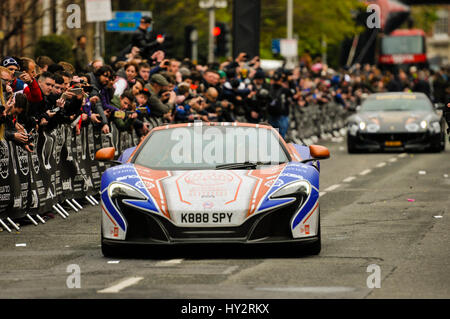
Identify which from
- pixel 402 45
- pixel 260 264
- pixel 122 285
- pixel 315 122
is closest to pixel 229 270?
pixel 260 264

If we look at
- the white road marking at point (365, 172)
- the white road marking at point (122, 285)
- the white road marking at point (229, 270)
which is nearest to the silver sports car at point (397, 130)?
the white road marking at point (365, 172)

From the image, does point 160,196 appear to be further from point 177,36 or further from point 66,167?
point 177,36

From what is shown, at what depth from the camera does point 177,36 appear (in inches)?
1928

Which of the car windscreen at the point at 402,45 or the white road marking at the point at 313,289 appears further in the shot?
the car windscreen at the point at 402,45

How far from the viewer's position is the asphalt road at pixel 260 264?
30.1ft

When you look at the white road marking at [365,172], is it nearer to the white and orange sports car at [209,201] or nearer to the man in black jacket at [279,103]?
the man in black jacket at [279,103]

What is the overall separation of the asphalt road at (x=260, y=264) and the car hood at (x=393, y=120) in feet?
39.4

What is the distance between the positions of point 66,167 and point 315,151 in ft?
16.8

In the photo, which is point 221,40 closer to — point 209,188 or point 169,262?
point 209,188

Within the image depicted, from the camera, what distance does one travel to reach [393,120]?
2870 cm

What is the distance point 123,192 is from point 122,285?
1872 mm

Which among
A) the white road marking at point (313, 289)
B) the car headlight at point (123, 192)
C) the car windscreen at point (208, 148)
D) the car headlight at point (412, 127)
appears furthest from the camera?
the car headlight at point (412, 127)

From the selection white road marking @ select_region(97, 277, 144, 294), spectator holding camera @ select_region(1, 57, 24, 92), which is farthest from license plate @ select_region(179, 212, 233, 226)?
spectator holding camera @ select_region(1, 57, 24, 92)

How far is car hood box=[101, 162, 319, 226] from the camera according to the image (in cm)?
1096
